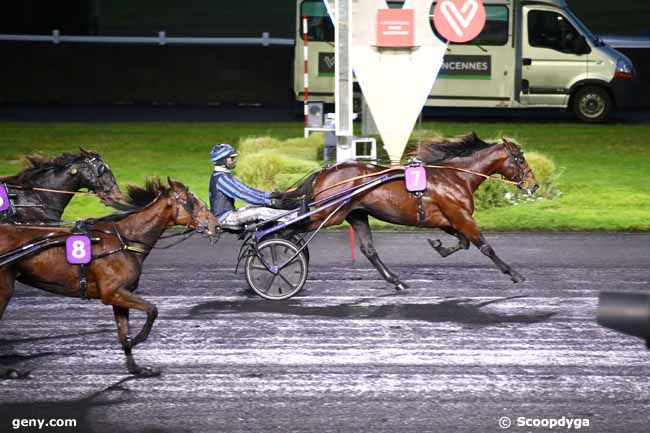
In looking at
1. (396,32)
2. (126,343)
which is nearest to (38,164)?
(126,343)

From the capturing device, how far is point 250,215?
1001 centimetres

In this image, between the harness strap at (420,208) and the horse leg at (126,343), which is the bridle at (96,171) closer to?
the horse leg at (126,343)

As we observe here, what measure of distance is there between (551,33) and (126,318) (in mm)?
16241

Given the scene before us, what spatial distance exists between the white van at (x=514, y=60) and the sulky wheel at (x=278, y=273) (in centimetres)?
1238

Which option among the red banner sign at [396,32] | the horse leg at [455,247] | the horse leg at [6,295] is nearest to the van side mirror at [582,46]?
the red banner sign at [396,32]

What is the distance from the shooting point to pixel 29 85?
24734 mm

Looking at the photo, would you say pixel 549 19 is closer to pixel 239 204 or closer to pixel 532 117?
pixel 532 117

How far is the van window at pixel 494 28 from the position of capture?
22141 millimetres

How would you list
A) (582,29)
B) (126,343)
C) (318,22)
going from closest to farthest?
(126,343), (582,29), (318,22)

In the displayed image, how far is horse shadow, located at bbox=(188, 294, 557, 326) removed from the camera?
9.40 m

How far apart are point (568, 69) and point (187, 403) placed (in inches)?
661

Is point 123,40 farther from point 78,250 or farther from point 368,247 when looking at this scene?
point 78,250

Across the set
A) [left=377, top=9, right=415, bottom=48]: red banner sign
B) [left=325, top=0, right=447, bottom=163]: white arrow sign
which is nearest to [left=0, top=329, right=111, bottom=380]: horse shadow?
[left=325, top=0, right=447, bottom=163]: white arrow sign

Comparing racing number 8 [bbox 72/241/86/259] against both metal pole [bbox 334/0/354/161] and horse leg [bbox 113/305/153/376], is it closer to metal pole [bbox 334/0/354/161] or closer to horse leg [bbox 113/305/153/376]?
horse leg [bbox 113/305/153/376]
